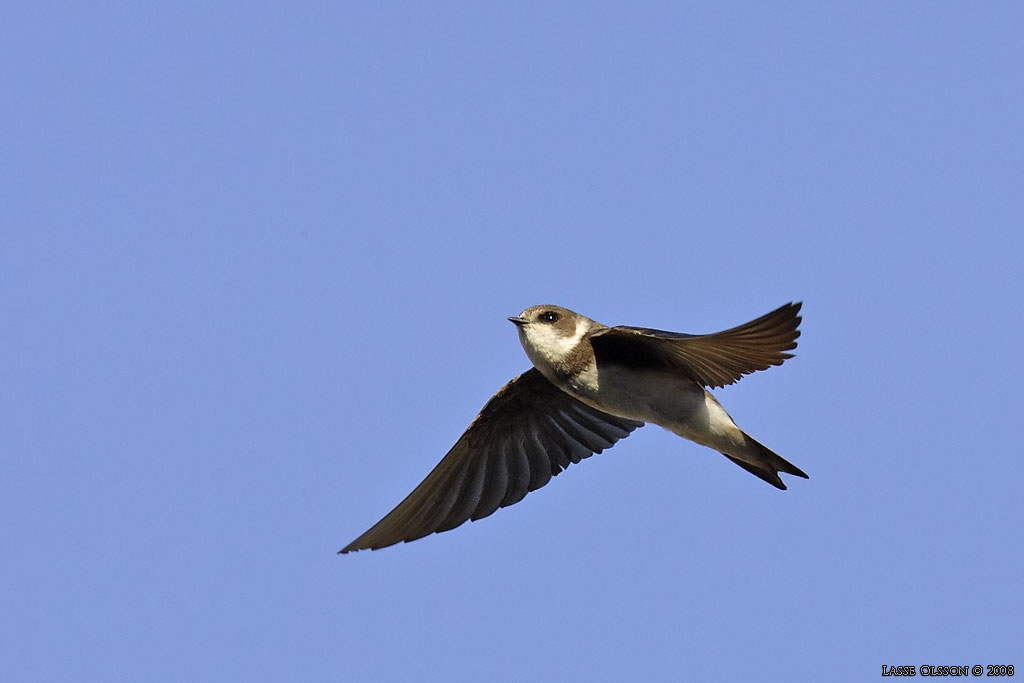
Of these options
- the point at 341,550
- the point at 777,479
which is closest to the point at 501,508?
the point at 341,550

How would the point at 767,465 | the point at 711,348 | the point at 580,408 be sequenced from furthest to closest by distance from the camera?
the point at 580,408, the point at 767,465, the point at 711,348

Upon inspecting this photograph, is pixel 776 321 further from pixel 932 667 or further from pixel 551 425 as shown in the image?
pixel 551 425

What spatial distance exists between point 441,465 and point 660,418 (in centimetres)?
173

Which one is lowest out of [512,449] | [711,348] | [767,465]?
[767,465]

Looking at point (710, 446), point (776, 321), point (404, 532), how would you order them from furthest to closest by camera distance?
1. point (404, 532)
2. point (710, 446)
3. point (776, 321)

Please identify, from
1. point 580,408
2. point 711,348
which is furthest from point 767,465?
point 580,408

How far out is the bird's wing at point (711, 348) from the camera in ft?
21.6

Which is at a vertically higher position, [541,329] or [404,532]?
[541,329]

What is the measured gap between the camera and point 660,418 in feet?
26.1

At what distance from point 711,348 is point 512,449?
2.41 meters

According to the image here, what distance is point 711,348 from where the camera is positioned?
7168mm

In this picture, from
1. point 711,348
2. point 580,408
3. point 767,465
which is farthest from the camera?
point 580,408

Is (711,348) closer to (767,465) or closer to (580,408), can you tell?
(767,465)

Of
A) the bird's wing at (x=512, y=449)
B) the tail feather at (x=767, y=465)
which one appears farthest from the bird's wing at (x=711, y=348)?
the bird's wing at (x=512, y=449)
